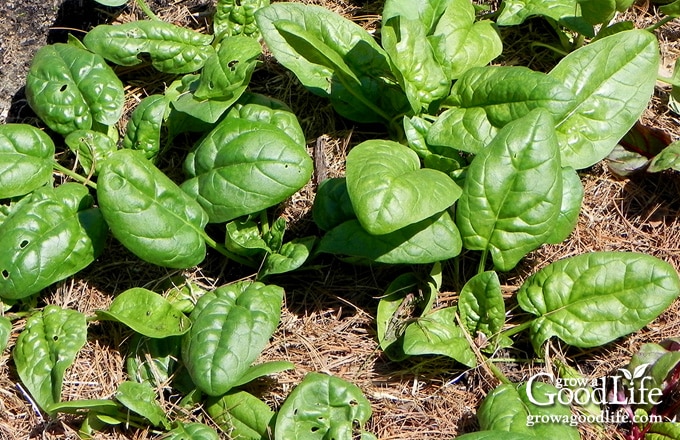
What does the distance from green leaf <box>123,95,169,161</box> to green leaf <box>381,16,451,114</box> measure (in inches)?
38.3

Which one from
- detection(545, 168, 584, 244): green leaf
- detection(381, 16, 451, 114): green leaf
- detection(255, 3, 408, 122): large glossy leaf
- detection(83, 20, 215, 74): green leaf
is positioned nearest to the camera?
detection(545, 168, 584, 244): green leaf

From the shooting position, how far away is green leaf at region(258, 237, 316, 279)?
2988 millimetres

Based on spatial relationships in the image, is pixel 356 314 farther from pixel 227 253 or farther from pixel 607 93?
pixel 607 93

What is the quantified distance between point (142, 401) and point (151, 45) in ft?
5.02

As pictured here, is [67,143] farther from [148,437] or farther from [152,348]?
[148,437]

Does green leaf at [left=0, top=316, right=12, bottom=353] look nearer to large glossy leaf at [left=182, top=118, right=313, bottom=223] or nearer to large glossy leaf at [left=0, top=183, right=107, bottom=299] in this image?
large glossy leaf at [left=0, top=183, right=107, bottom=299]

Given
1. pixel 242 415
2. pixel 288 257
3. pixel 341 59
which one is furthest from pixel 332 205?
pixel 242 415

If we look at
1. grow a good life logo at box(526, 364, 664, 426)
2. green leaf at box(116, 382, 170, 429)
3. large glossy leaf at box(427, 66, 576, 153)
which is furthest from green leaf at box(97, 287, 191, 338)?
grow a good life logo at box(526, 364, 664, 426)

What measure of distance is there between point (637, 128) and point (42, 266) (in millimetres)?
2417

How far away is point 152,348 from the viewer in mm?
3027

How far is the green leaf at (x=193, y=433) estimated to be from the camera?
275 cm

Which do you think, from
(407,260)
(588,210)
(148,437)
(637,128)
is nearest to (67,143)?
(148,437)

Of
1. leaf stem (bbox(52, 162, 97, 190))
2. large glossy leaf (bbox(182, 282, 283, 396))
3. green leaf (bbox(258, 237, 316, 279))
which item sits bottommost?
large glossy leaf (bbox(182, 282, 283, 396))

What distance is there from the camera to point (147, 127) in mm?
3309
